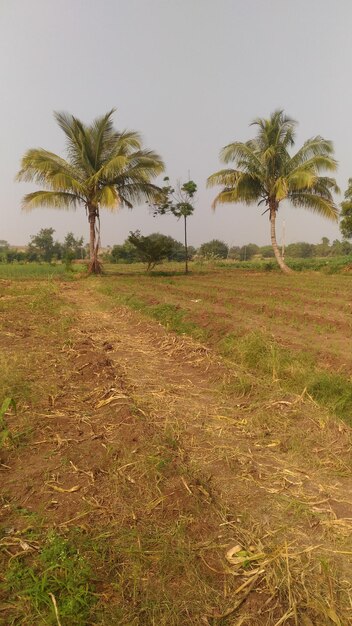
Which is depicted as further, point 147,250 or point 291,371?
point 147,250

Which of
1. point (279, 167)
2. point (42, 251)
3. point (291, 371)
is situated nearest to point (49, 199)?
point (279, 167)

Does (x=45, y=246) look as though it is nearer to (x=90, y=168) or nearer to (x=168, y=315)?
(x=90, y=168)

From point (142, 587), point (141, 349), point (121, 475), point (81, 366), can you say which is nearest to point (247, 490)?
point (121, 475)

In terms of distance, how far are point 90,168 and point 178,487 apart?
18587 millimetres

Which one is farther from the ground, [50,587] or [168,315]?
[168,315]

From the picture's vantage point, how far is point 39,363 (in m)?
4.75

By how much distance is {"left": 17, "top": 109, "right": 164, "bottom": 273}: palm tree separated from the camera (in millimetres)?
17734

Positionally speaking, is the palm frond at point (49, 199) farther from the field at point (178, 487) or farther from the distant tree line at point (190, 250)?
the field at point (178, 487)

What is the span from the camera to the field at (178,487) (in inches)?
63.6

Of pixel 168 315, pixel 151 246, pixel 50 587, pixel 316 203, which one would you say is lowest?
pixel 50 587

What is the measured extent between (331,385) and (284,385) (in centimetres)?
47

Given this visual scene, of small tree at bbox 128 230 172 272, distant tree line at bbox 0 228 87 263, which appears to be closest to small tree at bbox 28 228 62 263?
distant tree line at bbox 0 228 87 263

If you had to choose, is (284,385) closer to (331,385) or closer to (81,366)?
(331,385)

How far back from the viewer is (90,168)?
18.6m
